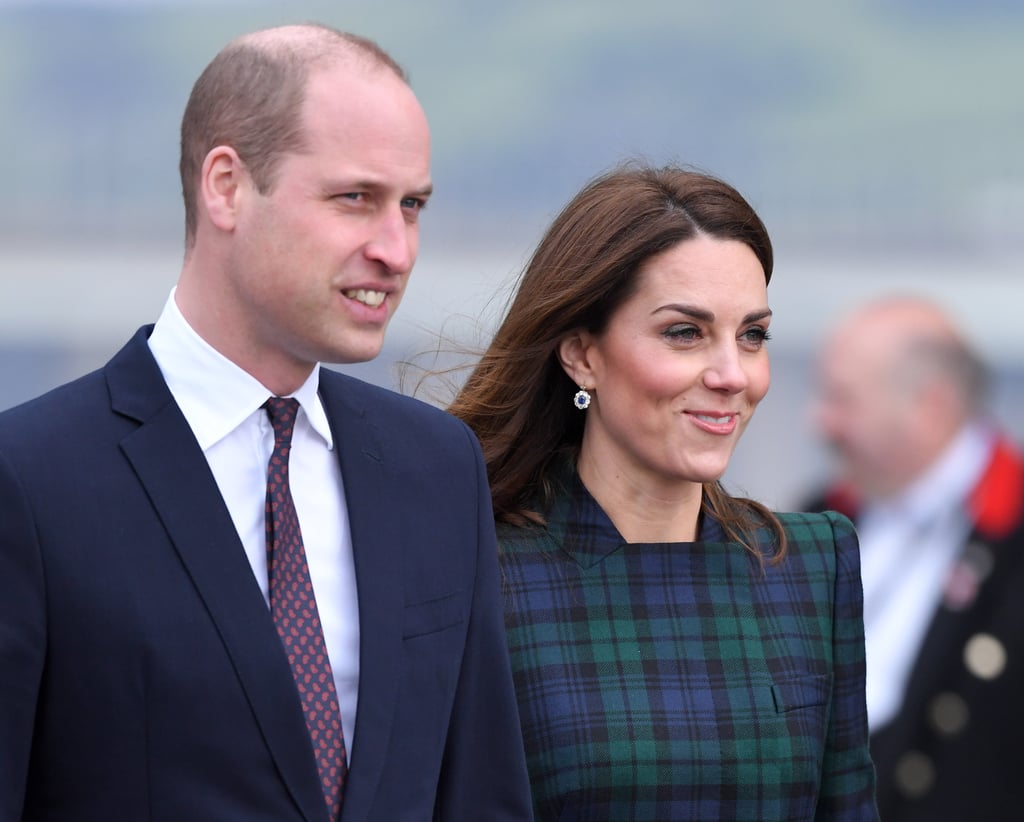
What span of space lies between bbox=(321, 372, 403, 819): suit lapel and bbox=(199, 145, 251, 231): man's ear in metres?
0.31

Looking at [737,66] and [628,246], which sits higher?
[737,66]

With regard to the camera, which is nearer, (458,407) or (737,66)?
(458,407)

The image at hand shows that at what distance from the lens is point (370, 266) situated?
1897mm

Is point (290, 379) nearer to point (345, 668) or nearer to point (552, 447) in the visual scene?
point (345, 668)

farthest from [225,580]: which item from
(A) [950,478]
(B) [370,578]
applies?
(A) [950,478]

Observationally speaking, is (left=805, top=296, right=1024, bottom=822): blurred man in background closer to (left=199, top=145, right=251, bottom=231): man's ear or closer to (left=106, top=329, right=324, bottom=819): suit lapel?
(left=106, top=329, right=324, bottom=819): suit lapel

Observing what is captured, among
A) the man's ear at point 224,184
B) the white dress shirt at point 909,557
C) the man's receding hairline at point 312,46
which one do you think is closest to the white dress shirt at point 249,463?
the man's ear at point 224,184

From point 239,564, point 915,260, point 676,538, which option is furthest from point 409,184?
point 915,260

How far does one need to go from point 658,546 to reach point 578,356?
1.02 feet

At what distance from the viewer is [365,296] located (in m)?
1.90

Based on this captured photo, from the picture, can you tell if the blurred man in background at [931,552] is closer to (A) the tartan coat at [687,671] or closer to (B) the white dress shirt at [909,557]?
(B) the white dress shirt at [909,557]

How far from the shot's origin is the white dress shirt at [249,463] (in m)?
1.94

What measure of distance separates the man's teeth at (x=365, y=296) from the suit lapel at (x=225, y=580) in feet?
0.75

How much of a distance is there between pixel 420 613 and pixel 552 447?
78 centimetres
